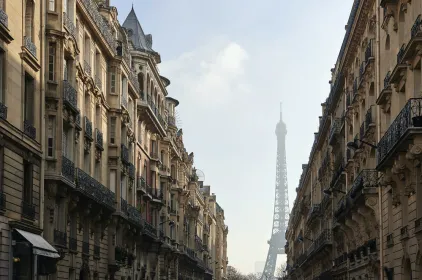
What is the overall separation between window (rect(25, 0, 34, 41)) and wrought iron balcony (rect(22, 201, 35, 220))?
6.89m

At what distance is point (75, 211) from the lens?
149 ft

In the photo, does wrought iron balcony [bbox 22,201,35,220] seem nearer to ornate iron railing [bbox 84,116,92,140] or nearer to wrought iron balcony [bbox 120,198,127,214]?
ornate iron railing [bbox 84,116,92,140]

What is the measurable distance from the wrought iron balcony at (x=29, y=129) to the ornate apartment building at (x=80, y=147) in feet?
0.29

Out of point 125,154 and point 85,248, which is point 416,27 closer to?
point 85,248

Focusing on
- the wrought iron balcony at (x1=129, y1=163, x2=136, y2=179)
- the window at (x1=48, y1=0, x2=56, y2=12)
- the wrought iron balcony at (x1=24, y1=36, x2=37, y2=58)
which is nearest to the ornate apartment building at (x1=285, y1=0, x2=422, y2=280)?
the wrought iron balcony at (x1=24, y1=36, x2=37, y2=58)

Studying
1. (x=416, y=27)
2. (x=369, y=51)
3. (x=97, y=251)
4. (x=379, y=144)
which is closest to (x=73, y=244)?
(x=97, y=251)

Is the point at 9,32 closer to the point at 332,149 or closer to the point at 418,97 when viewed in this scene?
the point at 418,97

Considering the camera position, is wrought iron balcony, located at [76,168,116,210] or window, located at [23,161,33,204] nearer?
window, located at [23,161,33,204]

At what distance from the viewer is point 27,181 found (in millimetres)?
35969

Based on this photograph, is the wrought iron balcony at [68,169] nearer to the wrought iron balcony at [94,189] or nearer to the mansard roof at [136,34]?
the wrought iron balcony at [94,189]

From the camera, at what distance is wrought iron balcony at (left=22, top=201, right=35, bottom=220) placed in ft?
115

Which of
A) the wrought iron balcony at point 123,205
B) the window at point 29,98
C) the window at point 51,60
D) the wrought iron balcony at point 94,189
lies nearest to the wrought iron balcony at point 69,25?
the window at point 51,60

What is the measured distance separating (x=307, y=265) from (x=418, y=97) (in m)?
74.1

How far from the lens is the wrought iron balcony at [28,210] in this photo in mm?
35031
